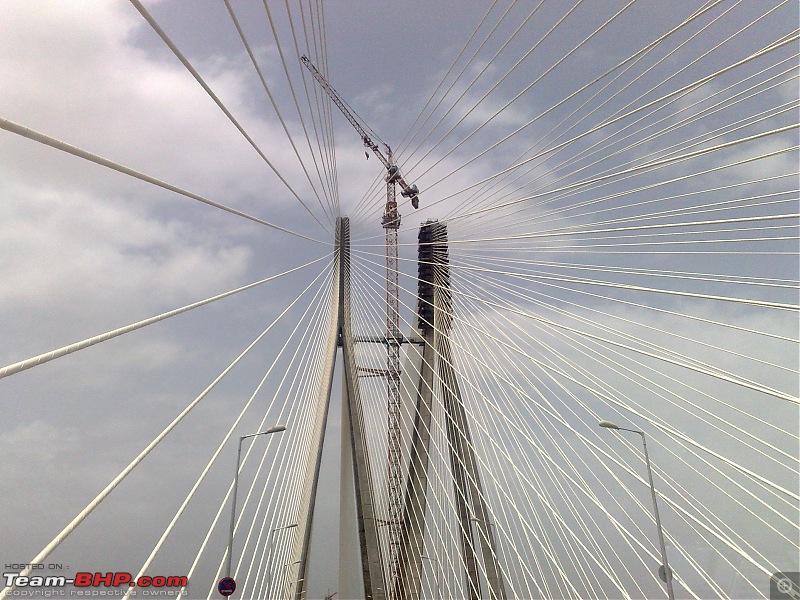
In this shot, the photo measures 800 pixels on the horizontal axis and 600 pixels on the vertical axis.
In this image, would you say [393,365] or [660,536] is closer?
[660,536]

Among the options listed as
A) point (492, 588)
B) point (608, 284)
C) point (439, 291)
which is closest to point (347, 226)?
point (439, 291)

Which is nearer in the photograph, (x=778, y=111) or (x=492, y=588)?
(x=778, y=111)

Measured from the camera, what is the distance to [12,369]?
504cm

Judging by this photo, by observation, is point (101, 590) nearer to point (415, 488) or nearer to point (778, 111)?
point (415, 488)

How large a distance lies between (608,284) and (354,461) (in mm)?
14586

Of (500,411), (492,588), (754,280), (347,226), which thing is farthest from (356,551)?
(754,280)

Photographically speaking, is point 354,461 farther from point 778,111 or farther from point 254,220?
point 778,111

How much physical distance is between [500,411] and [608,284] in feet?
20.8

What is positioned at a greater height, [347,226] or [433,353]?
[347,226]

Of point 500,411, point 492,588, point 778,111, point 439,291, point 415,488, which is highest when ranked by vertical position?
point 778,111

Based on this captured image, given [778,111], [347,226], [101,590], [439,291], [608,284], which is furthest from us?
[101,590]

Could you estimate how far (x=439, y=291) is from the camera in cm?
2358

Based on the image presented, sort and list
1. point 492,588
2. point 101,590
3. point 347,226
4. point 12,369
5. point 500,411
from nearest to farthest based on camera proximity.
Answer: point 12,369
point 500,411
point 492,588
point 347,226
point 101,590

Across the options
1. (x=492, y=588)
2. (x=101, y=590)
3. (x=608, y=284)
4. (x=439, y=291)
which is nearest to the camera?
(x=608, y=284)
